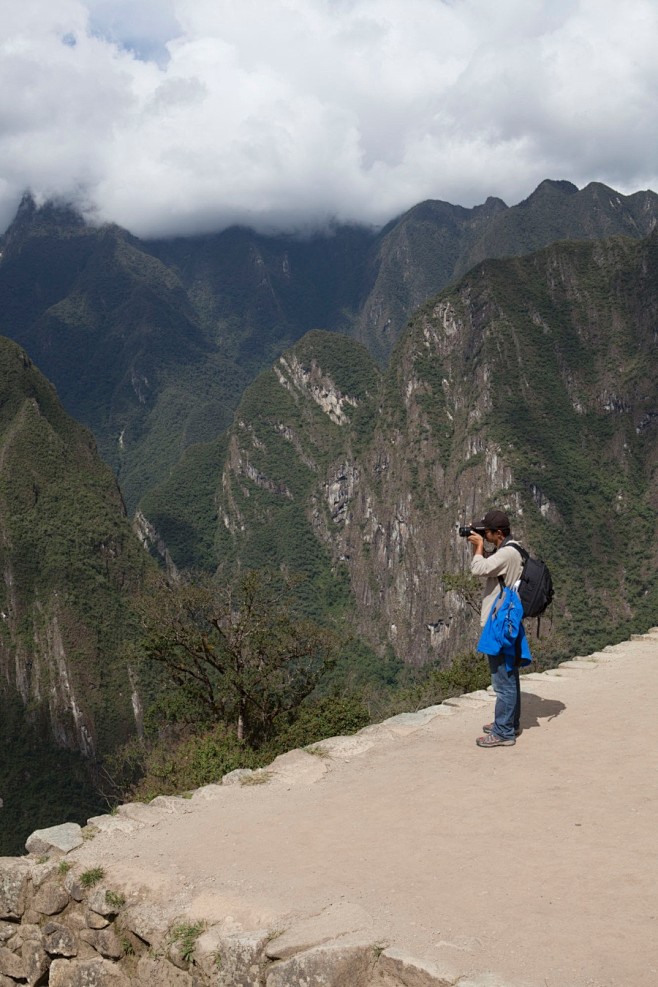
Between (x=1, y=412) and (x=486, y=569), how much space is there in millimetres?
77506

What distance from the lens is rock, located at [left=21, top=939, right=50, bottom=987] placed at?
500cm

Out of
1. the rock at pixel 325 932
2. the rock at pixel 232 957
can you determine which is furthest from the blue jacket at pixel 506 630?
the rock at pixel 232 957

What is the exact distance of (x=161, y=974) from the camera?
14.0 feet

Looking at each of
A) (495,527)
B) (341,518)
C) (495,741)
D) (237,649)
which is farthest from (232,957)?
(341,518)

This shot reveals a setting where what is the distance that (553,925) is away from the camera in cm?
351

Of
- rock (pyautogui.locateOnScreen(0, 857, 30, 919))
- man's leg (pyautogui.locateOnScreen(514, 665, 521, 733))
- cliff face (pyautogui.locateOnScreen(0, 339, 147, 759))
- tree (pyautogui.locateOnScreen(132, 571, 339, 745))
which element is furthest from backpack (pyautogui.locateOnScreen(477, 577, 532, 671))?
cliff face (pyautogui.locateOnScreen(0, 339, 147, 759))

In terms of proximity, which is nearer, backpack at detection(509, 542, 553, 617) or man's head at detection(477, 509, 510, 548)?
backpack at detection(509, 542, 553, 617)

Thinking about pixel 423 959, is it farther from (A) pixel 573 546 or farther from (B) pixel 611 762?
(A) pixel 573 546

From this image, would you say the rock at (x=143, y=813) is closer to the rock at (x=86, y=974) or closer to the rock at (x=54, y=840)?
the rock at (x=54, y=840)

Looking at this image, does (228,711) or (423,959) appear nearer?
(423,959)

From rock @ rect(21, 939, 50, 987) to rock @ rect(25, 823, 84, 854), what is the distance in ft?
1.97

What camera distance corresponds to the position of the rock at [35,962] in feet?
16.4

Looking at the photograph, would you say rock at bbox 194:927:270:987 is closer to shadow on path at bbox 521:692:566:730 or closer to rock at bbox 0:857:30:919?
rock at bbox 0:857:30:919

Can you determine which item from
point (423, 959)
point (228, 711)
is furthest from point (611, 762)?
point (228, 711)
